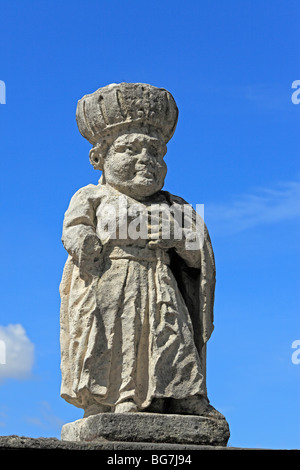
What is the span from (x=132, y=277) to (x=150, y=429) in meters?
1.49

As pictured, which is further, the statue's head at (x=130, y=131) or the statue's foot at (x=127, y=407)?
the statue's head at (x=130, y=131)

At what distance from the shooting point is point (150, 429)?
8969 millimetres

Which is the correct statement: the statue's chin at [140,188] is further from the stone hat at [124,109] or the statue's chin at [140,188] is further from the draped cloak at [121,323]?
the stone hat at [124,109]

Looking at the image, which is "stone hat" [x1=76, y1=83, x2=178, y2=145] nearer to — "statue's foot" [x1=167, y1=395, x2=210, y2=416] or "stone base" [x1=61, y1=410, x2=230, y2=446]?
"statue's foot" [x1=167, y1=395, x2=210, y2=416]

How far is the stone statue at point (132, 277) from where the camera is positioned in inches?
364

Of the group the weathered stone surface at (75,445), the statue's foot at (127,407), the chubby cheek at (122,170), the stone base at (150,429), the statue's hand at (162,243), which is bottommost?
the weathered stone surface at (75,445)

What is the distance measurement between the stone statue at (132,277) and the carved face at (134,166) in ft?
0.03

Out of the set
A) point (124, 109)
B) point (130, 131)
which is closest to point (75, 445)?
point (130, 131)

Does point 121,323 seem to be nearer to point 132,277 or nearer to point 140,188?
point 132,277

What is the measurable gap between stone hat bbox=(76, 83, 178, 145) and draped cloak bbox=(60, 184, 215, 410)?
67 cm

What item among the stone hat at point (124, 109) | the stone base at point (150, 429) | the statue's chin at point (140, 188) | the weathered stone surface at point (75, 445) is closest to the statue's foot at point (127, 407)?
the stone base at point (150, 429)

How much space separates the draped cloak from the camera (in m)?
9.21
